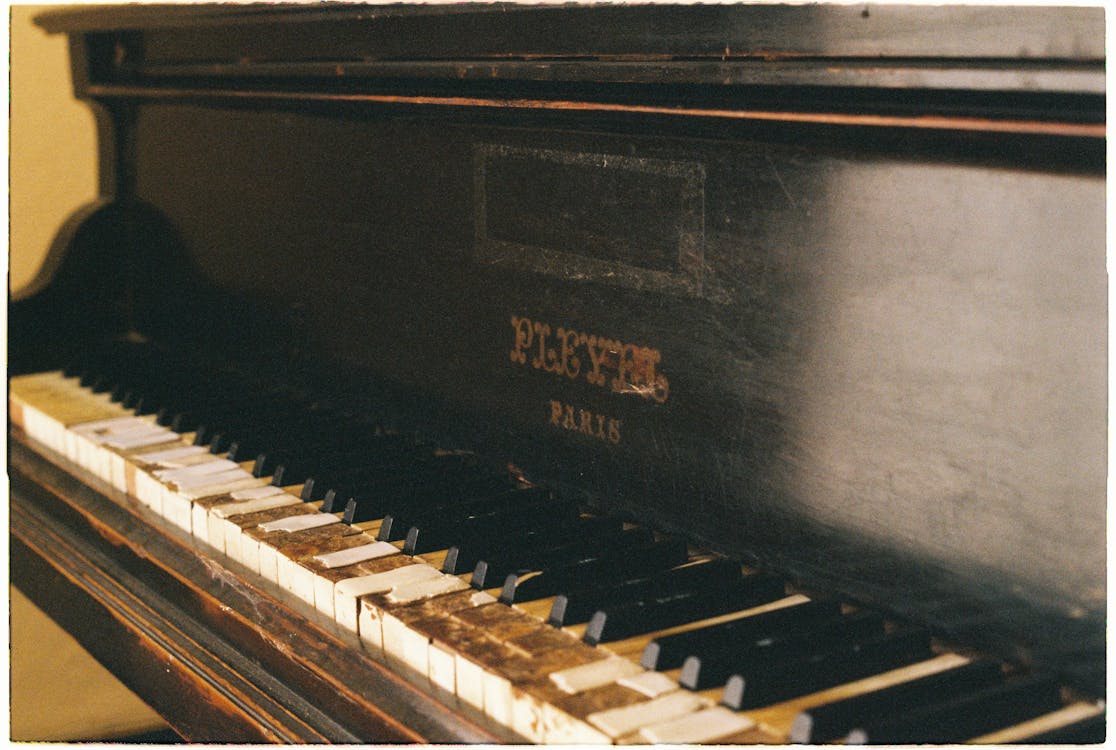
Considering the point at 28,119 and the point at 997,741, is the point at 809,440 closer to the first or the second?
the point at 997,741

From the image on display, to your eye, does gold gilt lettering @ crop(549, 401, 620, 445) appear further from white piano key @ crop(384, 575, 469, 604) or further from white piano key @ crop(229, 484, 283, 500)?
white piano key @ crop(229, 484, 283, 500)

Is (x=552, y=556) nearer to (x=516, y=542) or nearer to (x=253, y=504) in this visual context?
(x=516, y=542)

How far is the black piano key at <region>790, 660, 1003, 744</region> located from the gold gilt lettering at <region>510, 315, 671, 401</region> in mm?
557

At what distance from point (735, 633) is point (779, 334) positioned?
1.15 feet

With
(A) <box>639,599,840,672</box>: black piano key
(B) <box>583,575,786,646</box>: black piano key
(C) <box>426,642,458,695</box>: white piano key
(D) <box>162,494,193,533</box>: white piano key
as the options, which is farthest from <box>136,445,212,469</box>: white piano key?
(A) <box>639,599,840,672</box>: black piano key

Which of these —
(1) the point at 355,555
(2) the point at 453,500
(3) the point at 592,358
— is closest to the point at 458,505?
(2) the point at 453,500

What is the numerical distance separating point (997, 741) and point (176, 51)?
217cm

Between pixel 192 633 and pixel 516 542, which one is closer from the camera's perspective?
pixel 516 542

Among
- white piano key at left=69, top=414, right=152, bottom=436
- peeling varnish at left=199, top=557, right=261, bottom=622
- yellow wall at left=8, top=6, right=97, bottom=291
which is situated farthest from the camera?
yellow wall at left=8, top=6, right=97, bottom=291

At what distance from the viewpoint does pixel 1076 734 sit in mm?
1187

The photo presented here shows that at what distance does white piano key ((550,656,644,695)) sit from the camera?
1.29m

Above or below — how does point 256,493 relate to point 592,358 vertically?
below

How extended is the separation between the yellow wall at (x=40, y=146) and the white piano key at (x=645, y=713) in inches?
107

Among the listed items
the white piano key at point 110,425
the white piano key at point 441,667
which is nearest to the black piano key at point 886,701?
the white piano key at point 441,667
